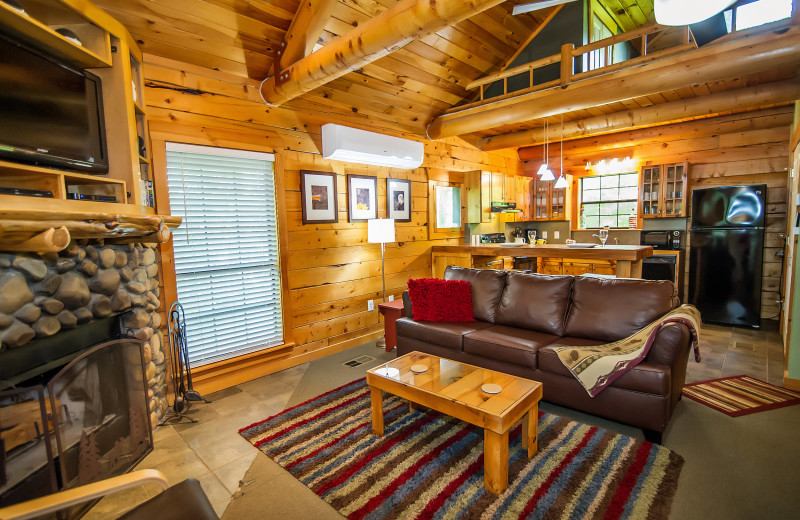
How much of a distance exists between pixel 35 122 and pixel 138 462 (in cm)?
192

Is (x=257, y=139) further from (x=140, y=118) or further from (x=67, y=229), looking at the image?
(x=67, y=229)

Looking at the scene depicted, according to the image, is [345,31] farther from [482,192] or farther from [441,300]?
[482,192]

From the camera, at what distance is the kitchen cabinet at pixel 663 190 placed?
518 centimetres

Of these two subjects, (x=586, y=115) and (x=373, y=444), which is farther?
(x=586, y=115)

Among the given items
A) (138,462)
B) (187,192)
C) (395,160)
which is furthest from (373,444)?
(395,160)

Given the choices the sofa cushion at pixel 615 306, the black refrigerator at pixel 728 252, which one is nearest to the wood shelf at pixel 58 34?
the sofa cushion at pixel 615 306

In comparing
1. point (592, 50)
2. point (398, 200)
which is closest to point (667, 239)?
point (592, 50)

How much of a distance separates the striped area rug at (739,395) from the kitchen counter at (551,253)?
50.5 inches

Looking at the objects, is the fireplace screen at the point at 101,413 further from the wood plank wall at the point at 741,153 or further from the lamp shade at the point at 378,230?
the wood plank wall at the point at 741,153

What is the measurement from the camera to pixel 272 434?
8.18ft

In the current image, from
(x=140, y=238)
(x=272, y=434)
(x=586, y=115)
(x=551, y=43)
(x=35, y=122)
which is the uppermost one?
(x=551, y=43)

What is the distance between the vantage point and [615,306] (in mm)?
2807

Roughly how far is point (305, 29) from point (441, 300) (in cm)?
250

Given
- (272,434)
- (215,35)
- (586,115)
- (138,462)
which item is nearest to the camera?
(138,462)
